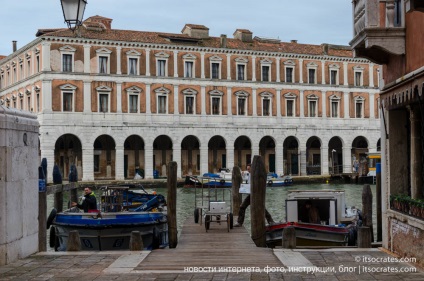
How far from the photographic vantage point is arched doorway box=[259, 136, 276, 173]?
50003mm

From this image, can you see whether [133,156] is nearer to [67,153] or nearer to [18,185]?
[67,153]

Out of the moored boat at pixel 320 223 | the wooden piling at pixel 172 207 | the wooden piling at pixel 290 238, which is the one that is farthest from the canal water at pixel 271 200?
the wooden piling at pixel 290 238

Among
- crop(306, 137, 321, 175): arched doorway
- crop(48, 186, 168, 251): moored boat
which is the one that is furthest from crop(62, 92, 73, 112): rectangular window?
crop(48, 186, 168, 251): moored boat

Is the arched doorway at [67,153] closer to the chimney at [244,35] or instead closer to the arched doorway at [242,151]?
the arched doorway at [242,151]

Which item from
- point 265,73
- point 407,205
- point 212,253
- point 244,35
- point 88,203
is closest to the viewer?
point 407,205

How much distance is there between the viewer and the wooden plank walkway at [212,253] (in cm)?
944

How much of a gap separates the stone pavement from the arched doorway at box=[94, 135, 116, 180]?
34.5 meters

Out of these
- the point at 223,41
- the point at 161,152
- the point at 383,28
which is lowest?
the point at 161,152

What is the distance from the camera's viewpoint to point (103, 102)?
43.2 meters

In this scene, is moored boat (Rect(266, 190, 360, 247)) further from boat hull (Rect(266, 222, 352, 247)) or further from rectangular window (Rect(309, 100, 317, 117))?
rectangular window (Rect(309, 100, 317, 117))

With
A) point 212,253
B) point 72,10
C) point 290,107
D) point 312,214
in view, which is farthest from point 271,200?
point 72,10

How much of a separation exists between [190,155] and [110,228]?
112 ft

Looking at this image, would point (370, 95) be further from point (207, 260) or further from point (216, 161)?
point (207, 260)

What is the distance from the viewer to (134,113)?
43.9 metres
